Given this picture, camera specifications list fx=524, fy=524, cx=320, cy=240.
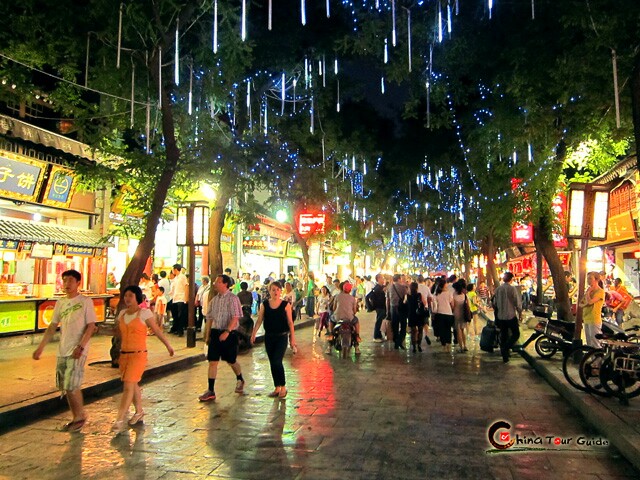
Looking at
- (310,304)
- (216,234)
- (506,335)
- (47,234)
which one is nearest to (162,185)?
(47,234)

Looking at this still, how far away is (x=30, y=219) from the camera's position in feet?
49.1

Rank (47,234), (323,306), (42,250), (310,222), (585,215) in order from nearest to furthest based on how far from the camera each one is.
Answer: (585,215) < (42,250) < (47,234) < (323,306) < (310,222)

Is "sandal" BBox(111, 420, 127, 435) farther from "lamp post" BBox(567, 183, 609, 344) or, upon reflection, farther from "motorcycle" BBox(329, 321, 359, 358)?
"lamp post" BBox(567, 183, 609, 344)

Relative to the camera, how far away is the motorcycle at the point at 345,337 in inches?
500

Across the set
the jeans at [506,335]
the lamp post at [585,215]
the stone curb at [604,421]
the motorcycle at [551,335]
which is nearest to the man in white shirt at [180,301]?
the jeans at [506,335]

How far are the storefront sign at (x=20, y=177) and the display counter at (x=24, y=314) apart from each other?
2.62 meters

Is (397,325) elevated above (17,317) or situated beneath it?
situated beneath

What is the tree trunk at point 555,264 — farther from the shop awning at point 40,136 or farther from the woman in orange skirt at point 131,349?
the shop awning at point 40,136

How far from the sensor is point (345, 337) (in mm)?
12719

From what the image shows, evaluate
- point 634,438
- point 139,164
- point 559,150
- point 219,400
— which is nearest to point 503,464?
point 634,438

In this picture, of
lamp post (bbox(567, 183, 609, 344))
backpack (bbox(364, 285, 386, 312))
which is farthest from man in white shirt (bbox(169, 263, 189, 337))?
lamp post (bbox(567, 183, 609, 344))

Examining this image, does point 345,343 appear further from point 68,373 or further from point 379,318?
point 68,373

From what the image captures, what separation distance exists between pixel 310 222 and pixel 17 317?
16.2 m

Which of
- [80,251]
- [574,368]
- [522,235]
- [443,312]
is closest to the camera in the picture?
[574,368]
